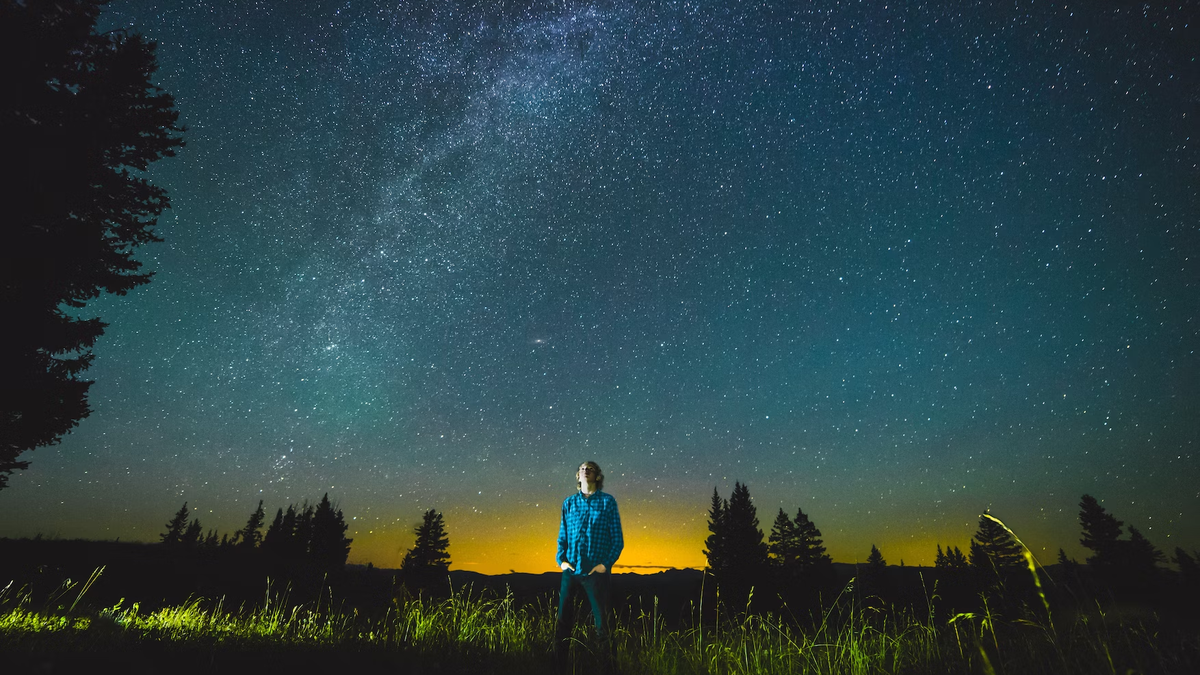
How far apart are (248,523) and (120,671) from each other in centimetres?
11038

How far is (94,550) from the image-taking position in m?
23.9

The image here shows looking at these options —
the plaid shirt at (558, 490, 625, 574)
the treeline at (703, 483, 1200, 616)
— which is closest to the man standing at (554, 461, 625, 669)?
the plaid shirt at (558, 490, 625, 574)

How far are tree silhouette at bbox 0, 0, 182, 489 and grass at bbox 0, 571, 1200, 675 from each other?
20.1ft

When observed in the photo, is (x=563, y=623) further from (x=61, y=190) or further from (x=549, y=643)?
(x=61, y=190)

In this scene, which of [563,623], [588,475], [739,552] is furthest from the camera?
[739,552]

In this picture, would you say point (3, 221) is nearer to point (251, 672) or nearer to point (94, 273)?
point (94, 273)

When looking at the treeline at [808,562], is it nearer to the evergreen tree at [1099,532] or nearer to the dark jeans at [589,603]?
the evergreen tree at [1099,532]

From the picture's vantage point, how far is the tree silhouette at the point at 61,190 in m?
8.62

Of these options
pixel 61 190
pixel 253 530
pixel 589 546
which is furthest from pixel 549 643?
pixel 253 530

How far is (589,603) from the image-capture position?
14.6ft

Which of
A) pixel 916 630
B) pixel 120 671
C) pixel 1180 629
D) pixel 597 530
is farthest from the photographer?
pixel 597 530

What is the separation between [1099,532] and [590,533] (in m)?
65.4

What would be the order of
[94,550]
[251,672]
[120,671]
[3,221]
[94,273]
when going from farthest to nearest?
1. [94,550]
2. [94,273]
3. [3,221]
4. [251,672]
5. [120,671]

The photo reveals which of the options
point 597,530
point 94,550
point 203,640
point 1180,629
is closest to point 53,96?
point 203,640
